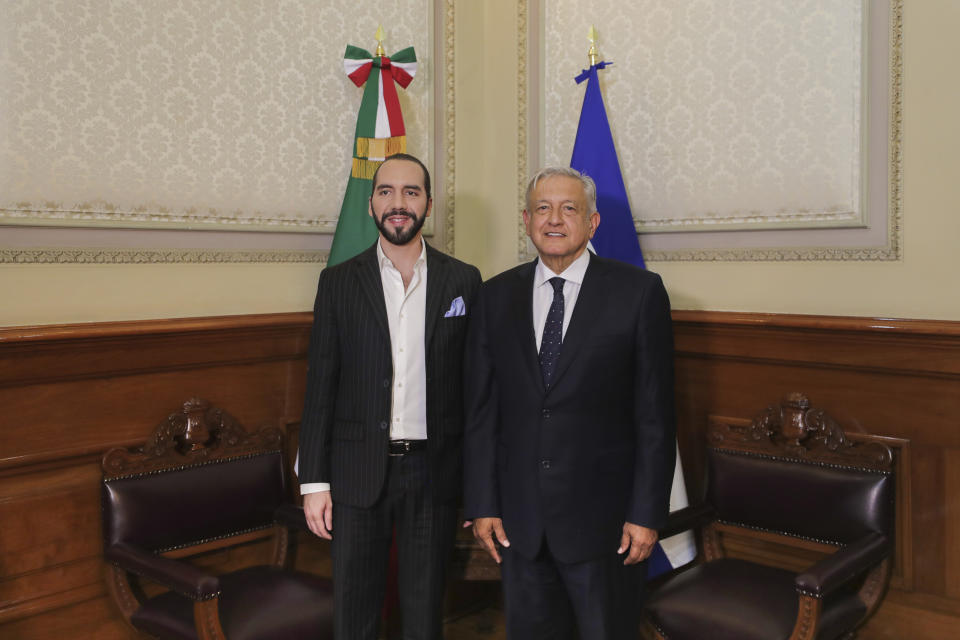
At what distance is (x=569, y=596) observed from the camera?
2256mm

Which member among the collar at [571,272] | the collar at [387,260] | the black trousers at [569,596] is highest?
the collar at [387,260]

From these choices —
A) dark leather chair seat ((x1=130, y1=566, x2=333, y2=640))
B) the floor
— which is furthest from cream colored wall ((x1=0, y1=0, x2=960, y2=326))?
the floor

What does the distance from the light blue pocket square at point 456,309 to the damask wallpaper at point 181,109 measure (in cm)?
101

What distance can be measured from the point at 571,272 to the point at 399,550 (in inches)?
40.8

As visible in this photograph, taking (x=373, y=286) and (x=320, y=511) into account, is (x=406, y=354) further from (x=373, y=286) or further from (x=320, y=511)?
(x=320, y=511)

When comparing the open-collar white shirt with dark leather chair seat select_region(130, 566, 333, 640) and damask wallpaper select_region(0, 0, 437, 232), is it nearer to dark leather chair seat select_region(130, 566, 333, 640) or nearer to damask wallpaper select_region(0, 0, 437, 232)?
dark leather chair seat select_region(130, 566, 333, 640)

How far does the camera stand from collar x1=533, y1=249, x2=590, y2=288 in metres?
2.32

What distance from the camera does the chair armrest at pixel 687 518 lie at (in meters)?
2.79

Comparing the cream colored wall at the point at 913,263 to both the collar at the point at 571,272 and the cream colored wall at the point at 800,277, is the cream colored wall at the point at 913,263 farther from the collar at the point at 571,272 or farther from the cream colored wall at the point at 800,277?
the collar at the point at 571,272

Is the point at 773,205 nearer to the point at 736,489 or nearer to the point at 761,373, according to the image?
the point at 761,373

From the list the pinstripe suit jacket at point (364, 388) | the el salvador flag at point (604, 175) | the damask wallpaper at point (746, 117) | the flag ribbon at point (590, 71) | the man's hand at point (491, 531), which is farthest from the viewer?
the flag ribbon at point (590, 71)

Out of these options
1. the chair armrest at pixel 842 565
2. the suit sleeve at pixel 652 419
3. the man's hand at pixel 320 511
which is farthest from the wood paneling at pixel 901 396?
the man's hand at pixel 320 511

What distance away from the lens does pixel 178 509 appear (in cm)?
271

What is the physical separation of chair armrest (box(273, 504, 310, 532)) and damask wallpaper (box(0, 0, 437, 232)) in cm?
109
